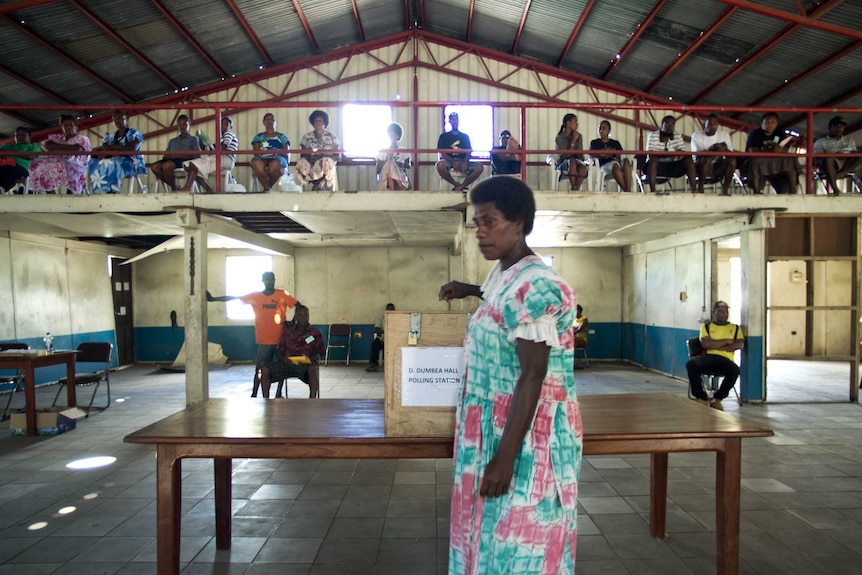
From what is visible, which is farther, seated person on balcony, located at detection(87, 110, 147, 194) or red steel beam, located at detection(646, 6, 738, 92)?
red steel beam, located at detection(646, 6, 738, 92)

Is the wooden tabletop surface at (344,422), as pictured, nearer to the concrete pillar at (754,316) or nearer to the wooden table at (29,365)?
the wooden table at (29,365)

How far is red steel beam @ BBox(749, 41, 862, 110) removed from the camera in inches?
321

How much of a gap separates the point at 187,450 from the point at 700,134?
8175mm

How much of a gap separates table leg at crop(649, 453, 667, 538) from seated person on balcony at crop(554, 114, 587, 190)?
4.94 m

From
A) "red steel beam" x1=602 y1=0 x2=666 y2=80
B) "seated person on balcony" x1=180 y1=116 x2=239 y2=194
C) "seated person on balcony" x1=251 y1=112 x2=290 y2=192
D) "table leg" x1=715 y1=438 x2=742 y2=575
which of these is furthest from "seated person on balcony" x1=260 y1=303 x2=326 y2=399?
"red steel beam" x1=602 y1=0 x2=666 y2=80

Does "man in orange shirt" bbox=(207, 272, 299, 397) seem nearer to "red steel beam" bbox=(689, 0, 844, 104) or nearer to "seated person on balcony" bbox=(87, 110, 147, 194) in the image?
"seated person on balcony" bbox=(87, 110, 147, 194)

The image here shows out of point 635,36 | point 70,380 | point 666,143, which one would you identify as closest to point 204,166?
point 70,380

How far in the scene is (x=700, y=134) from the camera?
789 cm

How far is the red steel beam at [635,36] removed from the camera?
27.9 feet

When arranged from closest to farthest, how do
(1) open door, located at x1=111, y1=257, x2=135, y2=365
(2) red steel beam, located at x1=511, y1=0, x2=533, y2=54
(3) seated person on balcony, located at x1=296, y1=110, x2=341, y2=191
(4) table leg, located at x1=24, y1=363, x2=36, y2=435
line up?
(4) table leg, located at x1=24, y1=363, x2=36, y2=435 < (3) seated person on balcony, located at x1=296, y1=110, x2=341, y2=191 < (2) red steel beam, located at x1=511, y1=0, x2=533, y2=54 < (1) open door, located at x1=111, y1=257, x2=135, y2=365

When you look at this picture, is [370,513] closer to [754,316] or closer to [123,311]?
[754,316]

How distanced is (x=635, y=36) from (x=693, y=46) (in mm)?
1001

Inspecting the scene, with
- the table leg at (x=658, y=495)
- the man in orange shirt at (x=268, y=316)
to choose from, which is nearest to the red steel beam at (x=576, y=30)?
the man in orange shirt at (x=268, y=316)

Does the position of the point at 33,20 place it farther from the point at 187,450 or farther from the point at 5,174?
the point at 187,450
